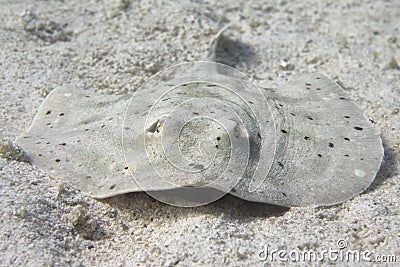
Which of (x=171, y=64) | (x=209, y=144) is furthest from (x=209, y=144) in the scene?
(x=171, y=64)

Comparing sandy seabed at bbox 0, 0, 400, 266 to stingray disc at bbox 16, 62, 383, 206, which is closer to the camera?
sandy seabed at bbox 0, 0, 400, 266

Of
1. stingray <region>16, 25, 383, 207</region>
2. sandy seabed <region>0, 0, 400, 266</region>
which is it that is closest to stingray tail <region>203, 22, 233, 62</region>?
sandy seabed <region>0, 0, 400, 266</region>

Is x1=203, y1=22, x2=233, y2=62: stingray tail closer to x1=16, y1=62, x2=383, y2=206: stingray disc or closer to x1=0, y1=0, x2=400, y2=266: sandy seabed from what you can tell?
x1=0, y1=0, x2=400, y2=266: sandy seabed

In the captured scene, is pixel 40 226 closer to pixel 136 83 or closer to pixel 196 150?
pixel 196 150

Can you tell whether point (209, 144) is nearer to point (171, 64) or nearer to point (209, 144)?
point (209, 144)

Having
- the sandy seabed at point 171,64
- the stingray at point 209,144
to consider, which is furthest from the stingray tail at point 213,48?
the stingray at point 209,144

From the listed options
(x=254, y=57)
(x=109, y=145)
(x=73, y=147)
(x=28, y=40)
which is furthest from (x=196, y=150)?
(x=28, y=40)

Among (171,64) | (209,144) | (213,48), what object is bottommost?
(171,64)
